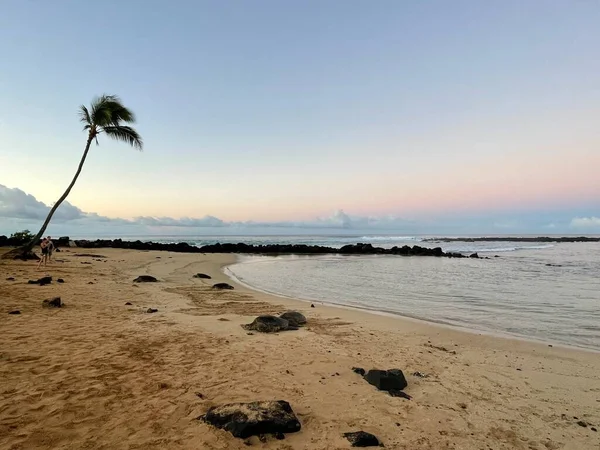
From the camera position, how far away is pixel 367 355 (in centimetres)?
691

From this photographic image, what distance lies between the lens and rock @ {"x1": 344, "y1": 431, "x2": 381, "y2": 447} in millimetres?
3814

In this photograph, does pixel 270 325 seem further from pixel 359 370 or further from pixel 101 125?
pixel 101 125

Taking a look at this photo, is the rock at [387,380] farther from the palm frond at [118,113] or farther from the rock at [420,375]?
the palm frond at [118,113]

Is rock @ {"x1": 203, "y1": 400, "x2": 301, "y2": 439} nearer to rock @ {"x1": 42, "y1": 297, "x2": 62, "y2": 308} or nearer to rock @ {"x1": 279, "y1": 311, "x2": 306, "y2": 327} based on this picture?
rock @ {"x1": 279, "y1": 311, "x2": 306, "y2": 327}

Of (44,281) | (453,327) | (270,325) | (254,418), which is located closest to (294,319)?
(270,325)

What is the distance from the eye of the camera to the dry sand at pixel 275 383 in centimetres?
400

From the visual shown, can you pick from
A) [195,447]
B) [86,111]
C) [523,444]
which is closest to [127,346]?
[195,447]

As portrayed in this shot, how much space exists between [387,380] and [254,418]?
222cm

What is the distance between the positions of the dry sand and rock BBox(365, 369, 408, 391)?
0.16 m

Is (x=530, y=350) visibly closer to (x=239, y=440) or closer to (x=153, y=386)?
(x=239, y=440)

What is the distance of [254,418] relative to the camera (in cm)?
398

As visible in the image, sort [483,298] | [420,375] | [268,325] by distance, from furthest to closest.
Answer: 1. [483,298]
2. [268,325]
3. [420,375]

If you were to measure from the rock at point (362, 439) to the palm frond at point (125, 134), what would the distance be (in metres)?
25.5

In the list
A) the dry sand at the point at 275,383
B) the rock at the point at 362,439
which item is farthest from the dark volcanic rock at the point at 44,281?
the rock at the point at 362,439
